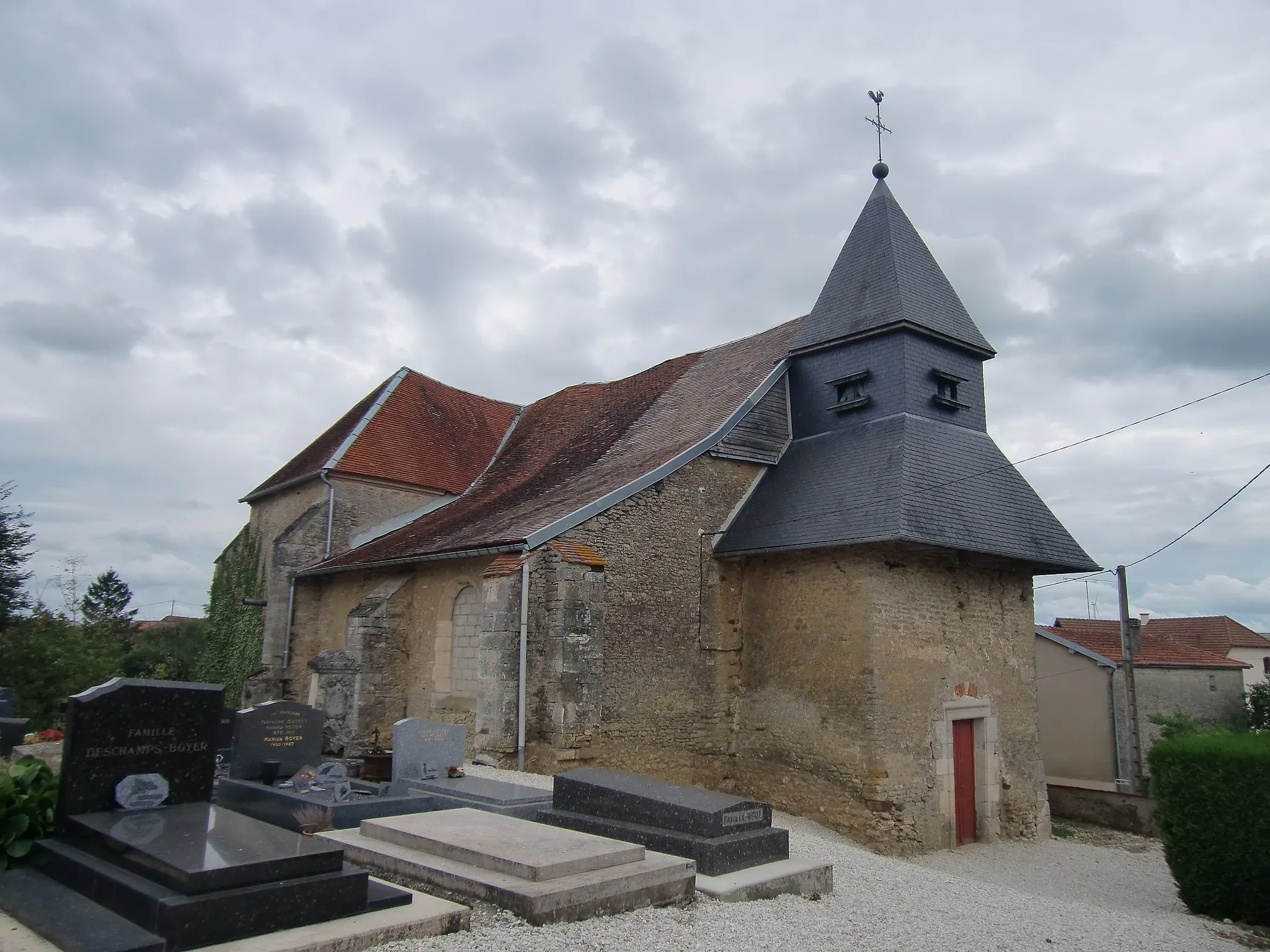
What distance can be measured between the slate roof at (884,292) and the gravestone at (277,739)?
9.45 m

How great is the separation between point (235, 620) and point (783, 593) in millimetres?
12535

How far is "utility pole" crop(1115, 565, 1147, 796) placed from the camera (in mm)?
14477

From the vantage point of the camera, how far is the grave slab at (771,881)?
591 centimetres

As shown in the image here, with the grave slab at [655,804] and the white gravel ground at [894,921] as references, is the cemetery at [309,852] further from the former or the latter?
the white gravel ground at [894,921]

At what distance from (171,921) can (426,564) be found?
34.8 ft

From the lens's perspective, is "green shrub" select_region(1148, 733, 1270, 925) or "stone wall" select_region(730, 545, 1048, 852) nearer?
"green shrub" select_region(1148, 733, 1270, 925)

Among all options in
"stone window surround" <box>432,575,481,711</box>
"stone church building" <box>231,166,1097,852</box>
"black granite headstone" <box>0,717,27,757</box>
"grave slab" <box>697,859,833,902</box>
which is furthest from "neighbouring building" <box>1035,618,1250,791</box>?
"black granite headstone" <box>0,717,27,757</box>

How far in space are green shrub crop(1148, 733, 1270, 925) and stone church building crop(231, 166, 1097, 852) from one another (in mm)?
3351

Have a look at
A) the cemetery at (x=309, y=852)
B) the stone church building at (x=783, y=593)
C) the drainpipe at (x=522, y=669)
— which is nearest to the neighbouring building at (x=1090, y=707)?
the stone church building at (x=783, y=593)

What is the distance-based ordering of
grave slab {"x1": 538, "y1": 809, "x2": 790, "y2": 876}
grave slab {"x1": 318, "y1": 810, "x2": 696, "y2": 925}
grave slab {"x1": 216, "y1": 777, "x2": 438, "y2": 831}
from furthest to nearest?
grave slab {"x1": 216, "y1": 777, "x2": 438, "y2": 831}, grave slab {"x1": 538, "y1": 809, "x2": 790, "y2": 876}, grave slab {"x1": 318, "y1": 810, "x2": 696, "y2": 925}

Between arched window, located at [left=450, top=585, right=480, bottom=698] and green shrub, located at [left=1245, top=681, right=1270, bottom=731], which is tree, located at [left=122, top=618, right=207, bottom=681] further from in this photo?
green shrub, located at [left=1245, top=681, right=1270, bottom=731]

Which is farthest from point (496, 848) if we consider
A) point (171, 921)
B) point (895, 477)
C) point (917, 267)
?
point (917, 267)

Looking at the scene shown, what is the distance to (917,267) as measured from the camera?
47.9 ft

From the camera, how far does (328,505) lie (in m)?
17.9
